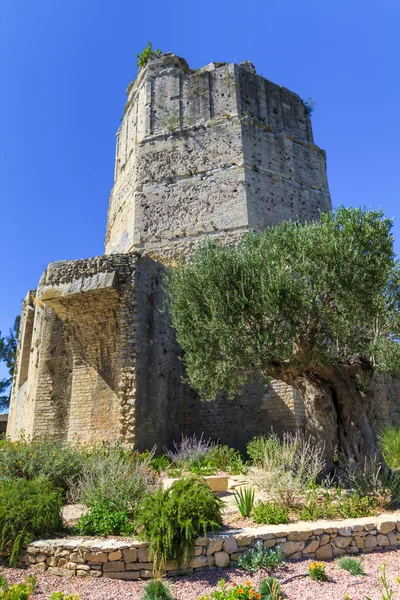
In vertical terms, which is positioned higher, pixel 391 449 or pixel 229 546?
pixel 391 449

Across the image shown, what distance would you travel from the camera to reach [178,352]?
42.8ft

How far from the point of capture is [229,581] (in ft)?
16.4

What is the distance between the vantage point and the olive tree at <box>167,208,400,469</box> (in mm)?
8328

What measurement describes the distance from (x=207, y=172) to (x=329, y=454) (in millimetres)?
11493

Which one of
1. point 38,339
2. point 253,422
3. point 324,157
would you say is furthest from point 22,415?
point 324,157

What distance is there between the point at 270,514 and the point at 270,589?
162cm

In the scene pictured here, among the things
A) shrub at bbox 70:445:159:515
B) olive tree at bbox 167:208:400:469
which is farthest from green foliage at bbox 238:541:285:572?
olive tree at bbox 167:208:400:469

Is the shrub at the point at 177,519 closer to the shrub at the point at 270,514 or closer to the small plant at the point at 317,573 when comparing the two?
the shrub at the point at 270,514

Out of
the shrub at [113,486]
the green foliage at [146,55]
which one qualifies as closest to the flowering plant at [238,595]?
the shrub at [113,486]

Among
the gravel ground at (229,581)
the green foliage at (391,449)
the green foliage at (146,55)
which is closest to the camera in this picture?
the gravel ground at (229,581)

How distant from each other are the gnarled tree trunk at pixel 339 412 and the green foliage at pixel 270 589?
3980 millimetres

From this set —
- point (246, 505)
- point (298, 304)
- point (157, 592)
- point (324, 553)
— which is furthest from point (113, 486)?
point (298, 304)

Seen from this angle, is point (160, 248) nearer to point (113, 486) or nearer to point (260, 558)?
point (113, 486)

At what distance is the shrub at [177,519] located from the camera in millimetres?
5102
